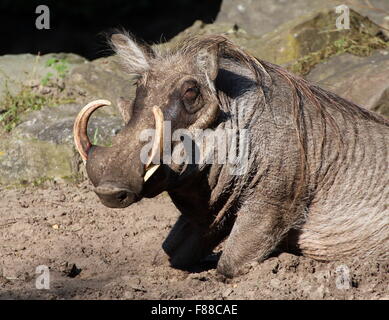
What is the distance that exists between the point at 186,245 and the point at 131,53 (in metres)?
1.09

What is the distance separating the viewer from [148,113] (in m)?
3.69

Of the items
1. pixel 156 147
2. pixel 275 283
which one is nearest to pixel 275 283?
pixel 275 283

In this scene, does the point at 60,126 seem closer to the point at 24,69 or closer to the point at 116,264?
the point at 24,69

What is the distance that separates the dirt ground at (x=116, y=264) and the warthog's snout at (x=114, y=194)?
45 cm

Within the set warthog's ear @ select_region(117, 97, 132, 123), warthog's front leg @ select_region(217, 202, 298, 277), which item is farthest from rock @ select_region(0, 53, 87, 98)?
warthog's front leg @ select_region(217, 202, 298, 277)

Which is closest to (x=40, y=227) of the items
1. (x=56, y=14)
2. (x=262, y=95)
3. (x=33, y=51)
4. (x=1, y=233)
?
(x=1, y=233)

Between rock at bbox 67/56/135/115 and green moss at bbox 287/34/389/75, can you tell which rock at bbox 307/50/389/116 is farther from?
rock at bbox 67/56/135/115

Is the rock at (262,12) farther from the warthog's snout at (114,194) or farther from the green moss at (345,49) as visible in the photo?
the warthog's snout at (114,194)

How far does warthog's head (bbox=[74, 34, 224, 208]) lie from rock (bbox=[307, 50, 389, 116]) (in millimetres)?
1400

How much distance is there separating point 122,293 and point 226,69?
127cm

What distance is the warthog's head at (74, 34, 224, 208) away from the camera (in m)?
3.42

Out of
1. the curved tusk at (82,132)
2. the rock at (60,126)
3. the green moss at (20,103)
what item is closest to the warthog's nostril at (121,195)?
the curved tusk at (82,132)

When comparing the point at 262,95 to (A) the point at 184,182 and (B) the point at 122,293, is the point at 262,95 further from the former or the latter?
(B) the point at 122,293

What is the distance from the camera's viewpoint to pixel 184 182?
→ 384 cm
